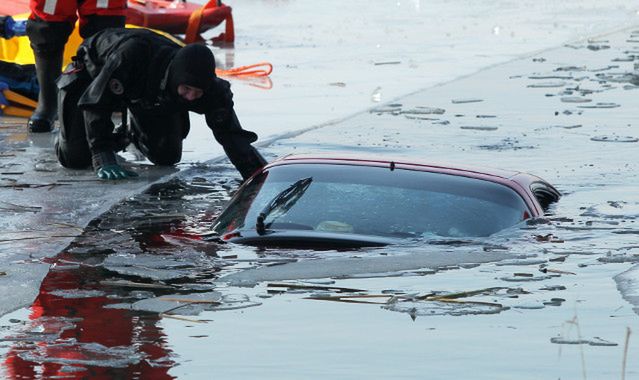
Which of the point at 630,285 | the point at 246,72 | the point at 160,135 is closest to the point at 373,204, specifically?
the point at 630,285

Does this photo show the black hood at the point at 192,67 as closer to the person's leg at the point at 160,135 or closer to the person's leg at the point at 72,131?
the person's leg at the point at 160,135

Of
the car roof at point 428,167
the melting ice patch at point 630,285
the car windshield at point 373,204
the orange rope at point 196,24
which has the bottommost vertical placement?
the melting ice patch at point 630,285

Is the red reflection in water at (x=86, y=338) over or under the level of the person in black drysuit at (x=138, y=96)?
under

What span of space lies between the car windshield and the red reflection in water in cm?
121

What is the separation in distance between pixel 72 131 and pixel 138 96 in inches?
41.1

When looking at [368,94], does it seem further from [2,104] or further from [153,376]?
[153,376]

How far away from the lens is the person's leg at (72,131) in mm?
12016

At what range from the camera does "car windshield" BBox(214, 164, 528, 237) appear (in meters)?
8.76

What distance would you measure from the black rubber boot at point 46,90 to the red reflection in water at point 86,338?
6.03 m

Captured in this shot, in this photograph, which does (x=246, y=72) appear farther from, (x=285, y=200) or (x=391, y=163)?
(x=285, y=200)

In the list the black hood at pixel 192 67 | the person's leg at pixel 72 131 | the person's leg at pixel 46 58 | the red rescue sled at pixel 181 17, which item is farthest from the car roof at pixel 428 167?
the red rescue sled at pixel 181 17

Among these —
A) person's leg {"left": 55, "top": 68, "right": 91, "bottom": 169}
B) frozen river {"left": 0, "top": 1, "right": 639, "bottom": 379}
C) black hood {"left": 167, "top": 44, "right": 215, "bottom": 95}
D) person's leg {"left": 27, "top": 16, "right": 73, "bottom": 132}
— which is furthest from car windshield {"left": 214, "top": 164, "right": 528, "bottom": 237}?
person's leg {"left": 27, "top": 16, "right": 73, "bottom": 132}

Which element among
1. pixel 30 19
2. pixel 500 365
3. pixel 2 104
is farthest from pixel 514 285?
pixel 2 104

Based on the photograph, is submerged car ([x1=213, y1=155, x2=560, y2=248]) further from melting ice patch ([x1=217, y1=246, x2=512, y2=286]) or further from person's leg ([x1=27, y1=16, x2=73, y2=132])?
person's leg ([x1=27, y1=16, x2=73, y2=132])
